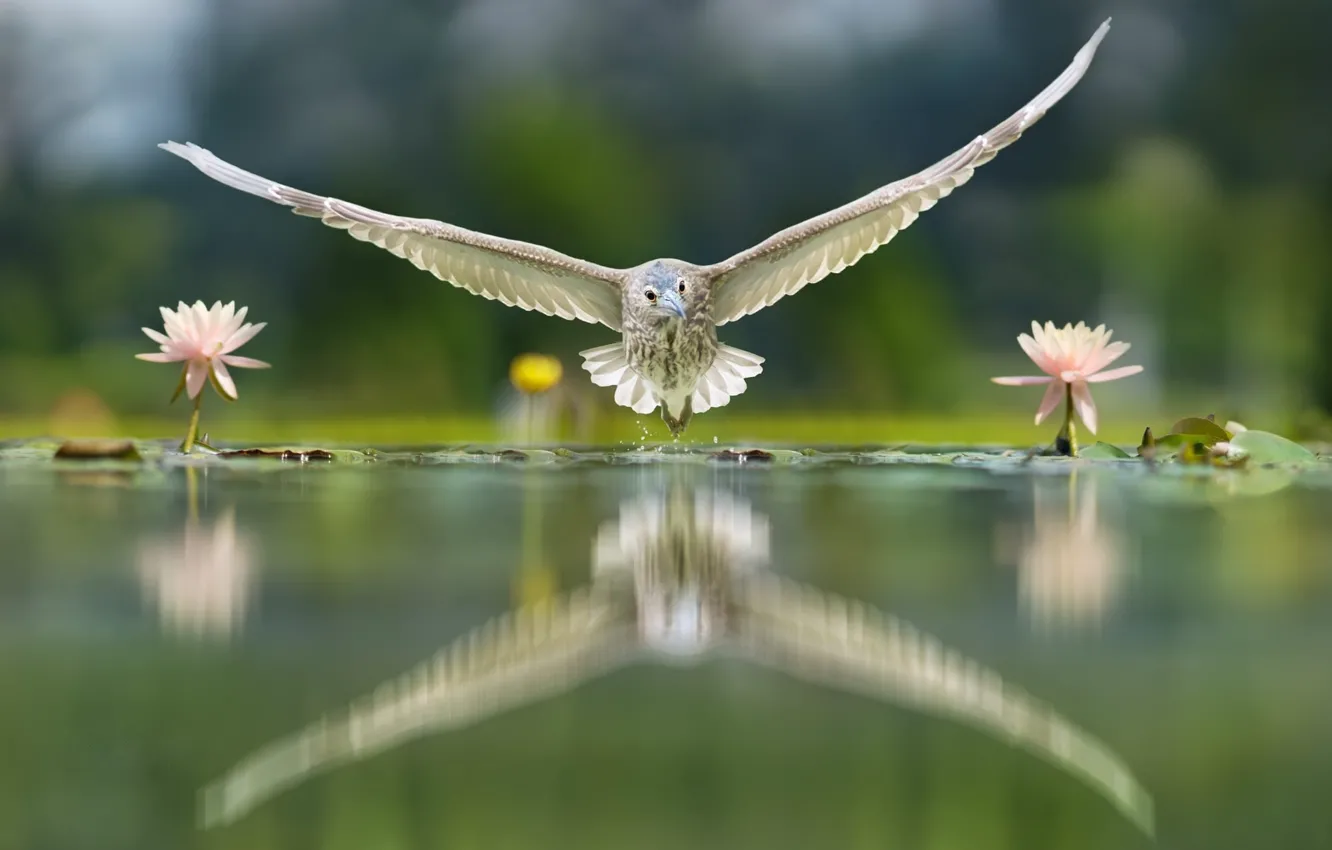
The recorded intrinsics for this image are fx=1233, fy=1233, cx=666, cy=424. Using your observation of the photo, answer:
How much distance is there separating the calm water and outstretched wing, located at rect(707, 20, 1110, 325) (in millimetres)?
1761

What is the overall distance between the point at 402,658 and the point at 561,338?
18.2 feet

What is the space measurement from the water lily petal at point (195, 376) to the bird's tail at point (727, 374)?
5.30ft

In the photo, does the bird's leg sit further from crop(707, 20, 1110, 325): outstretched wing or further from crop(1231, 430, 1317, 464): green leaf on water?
crop(1231, 430, 1317, 464): green leaf on water

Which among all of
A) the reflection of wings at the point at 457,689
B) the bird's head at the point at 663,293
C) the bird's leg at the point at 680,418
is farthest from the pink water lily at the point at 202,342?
the reflection of wings at the point at 457,689

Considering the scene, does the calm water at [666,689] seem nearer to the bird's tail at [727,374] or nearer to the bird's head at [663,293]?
the bird's head at [663,293]

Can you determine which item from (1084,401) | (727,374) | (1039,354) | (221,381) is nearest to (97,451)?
(221,381)

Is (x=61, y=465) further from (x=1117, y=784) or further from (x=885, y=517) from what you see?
(x=1117, y=784)

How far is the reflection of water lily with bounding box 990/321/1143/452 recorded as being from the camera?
375 centimetres

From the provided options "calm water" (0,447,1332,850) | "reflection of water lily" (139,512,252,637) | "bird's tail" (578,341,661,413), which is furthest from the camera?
"bird's tail" (578,341,661,413)

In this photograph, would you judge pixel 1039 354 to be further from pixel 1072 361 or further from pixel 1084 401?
pixel 1084 401

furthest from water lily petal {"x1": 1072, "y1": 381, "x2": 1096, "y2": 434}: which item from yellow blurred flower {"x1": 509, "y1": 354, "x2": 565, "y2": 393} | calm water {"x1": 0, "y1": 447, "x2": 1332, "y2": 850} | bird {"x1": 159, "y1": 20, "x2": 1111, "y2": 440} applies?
yellow blurred flower {"x1": 509, "y1": 354, "x2": 565, "y2": 393}

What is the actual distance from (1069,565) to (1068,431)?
2.46 m

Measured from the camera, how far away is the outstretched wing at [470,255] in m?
3.66

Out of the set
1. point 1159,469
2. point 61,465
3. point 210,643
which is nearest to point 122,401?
point 61,465
